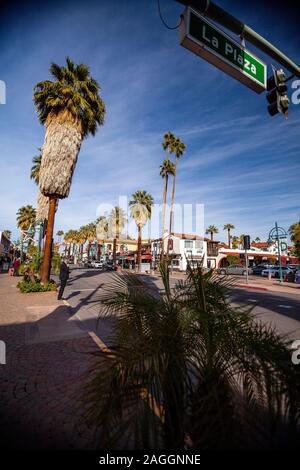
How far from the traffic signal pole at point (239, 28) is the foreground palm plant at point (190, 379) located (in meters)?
3.39

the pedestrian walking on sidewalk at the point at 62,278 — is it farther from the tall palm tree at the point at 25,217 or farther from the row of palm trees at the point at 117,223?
the tall palm tree at the point at 25,217

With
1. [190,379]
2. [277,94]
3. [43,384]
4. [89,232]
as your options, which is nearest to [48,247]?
[43,384]

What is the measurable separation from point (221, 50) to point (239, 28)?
45 cm

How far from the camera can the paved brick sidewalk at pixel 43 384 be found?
255 centimetres

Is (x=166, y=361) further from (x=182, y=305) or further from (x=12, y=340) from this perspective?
(x=12, y=340)

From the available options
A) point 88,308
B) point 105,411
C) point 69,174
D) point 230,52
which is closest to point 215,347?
point 105,411

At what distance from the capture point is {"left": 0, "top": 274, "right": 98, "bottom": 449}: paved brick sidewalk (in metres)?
2.55

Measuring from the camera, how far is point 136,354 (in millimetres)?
1861

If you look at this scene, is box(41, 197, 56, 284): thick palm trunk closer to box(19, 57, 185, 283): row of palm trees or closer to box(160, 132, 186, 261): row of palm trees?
box(19, 57, 185, 283): row of palm trees

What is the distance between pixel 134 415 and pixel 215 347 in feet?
2.81

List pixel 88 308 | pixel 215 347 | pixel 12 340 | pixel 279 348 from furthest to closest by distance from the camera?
pixel 88 308 < pixel 12 340 < pixel 215 347 < pixel 279 348

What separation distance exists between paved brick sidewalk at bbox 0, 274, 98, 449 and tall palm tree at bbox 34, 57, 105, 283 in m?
7.77

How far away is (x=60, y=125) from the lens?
1316 cm

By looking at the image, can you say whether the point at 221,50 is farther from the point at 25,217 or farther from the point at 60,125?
the point at 25,217
